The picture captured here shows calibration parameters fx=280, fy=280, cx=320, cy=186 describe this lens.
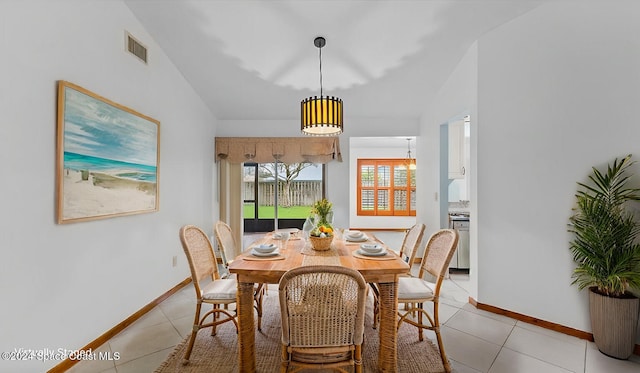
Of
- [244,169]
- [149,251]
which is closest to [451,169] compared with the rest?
[244,169]

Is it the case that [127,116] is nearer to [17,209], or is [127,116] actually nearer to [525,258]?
[17,209]

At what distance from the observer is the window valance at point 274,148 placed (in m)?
4.66

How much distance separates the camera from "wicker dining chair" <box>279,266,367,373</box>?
1.42m

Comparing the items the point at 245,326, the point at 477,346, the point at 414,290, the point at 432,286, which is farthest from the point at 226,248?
the point at 477,346

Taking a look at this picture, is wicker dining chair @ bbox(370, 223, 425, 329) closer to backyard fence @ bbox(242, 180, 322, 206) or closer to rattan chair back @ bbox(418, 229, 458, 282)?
rattan chair back @ bbox(418, 229, 458, 282)

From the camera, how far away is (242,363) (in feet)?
6.01

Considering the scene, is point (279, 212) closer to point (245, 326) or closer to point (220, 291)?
point (220, 291)

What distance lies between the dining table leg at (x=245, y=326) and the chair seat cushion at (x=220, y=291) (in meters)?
0.19

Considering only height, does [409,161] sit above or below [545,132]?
above

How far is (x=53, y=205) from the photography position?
1879mm

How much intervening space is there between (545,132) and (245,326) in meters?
3.03

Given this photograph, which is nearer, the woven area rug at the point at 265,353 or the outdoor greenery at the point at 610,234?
the woven area rug at the point at 265,353

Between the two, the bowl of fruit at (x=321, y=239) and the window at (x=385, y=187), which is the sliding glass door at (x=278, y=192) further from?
the window at (x=385, y=187)

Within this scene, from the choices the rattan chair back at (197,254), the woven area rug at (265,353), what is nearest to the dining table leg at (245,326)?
the woven area rug at (265,353)
